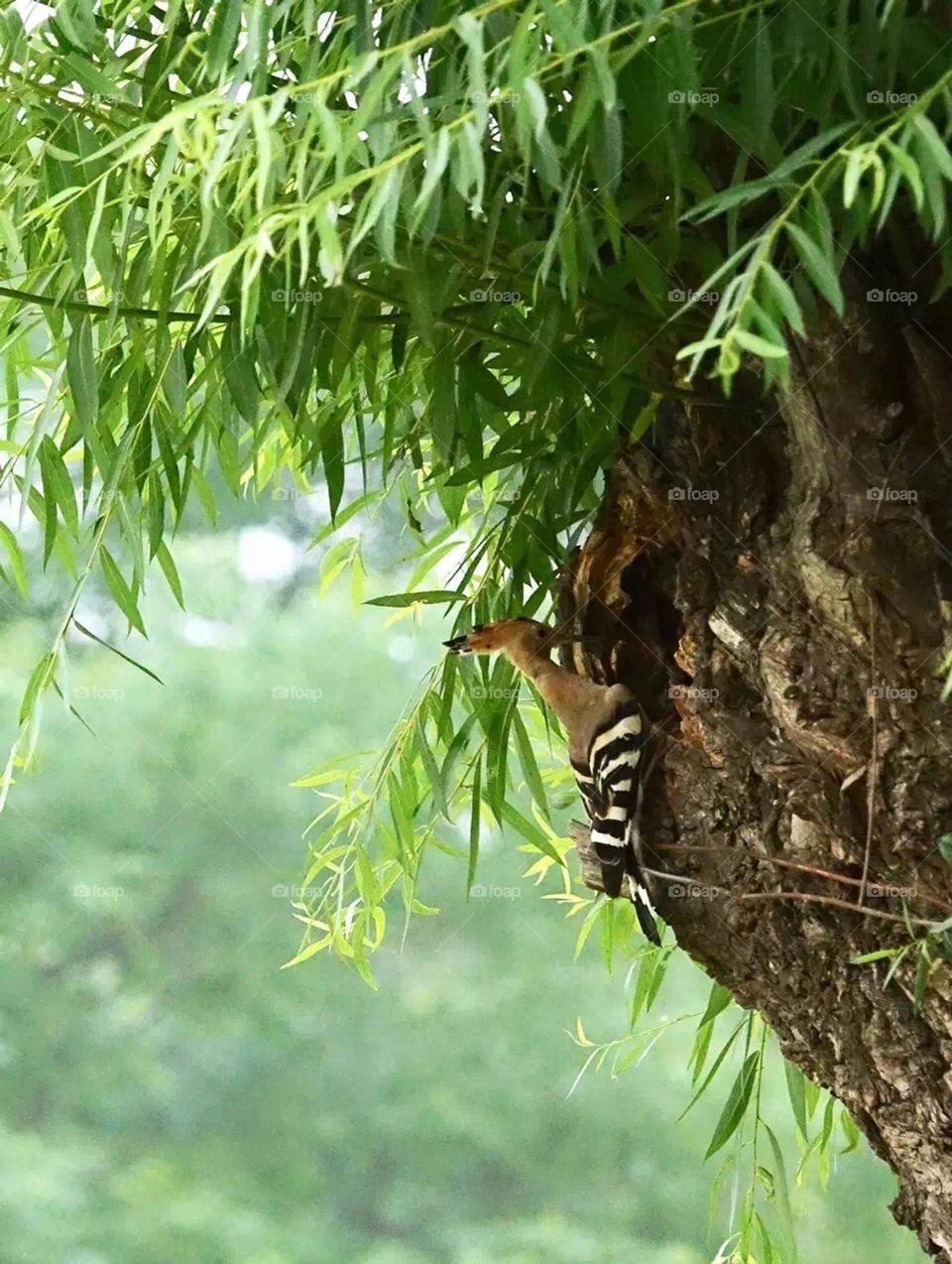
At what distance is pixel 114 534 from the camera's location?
1177 millimetres

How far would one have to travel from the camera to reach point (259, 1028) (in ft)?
6.01

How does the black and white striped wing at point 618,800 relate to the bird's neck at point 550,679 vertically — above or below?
below

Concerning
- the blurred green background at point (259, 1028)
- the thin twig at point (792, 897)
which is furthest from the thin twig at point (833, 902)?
the blurred green background at point (259, 1028)

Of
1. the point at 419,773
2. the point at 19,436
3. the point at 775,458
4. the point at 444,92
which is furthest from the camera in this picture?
the point at 19,436

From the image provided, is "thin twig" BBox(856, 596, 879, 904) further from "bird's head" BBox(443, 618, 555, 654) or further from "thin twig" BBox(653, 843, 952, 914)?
"bird's head" BBox(443, 618, 555, 654)

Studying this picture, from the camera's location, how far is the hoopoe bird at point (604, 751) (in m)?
1.00

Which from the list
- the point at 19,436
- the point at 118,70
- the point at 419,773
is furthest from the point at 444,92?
the point at 19,436

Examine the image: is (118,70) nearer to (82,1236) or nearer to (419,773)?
(419,773)

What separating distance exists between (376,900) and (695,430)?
0.58 m

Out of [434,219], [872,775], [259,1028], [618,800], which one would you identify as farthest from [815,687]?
[259,1028]

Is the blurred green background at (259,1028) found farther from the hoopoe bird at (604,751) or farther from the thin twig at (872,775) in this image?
the thin twig at (872,775)

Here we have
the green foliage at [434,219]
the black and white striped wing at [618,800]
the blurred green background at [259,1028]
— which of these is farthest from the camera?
the blurred green background at [259,1028]

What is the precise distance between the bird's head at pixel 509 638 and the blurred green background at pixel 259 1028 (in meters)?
0.68

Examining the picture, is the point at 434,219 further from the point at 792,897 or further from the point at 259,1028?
the point at 259,1028
